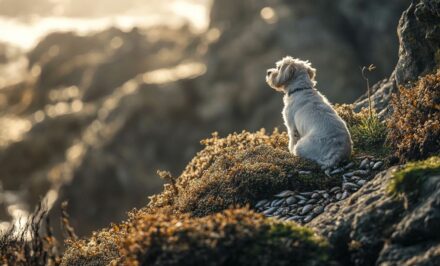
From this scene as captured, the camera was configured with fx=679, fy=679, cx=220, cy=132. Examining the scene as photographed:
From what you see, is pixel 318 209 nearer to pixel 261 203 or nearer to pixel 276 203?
pixel 276 203

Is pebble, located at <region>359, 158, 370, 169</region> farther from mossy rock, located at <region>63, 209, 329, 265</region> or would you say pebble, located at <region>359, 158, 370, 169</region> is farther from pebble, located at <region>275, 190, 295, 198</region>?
mossy rock, located at <region>63, 209, 329, 265</region>

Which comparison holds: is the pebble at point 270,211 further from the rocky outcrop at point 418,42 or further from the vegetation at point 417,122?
the rocky outcrop at point 418,42

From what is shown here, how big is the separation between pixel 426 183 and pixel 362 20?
4690cm

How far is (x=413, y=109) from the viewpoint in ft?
38.4

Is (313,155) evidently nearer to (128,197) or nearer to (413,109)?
(413,109)

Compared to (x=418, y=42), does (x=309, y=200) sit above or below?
below

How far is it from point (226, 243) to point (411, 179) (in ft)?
8.21

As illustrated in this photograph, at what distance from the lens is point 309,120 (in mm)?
13078

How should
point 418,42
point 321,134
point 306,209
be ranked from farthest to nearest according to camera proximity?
point 418,42 → point 321,134 → point 306,209

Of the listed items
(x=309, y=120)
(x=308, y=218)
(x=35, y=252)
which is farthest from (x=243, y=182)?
(x=35, y=252)

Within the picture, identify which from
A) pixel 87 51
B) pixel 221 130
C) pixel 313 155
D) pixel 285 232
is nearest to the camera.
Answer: pixel 285 232

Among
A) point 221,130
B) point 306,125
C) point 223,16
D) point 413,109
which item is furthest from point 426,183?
point 223,16

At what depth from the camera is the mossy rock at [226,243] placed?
7.74 metres

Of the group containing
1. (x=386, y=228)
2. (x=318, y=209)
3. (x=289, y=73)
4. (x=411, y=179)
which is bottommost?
(x=386, y=228)
